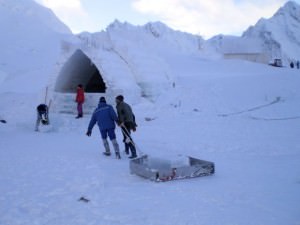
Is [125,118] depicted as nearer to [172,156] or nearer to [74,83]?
[172,156]

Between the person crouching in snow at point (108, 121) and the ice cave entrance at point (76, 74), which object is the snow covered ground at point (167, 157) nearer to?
the person crouching in snow at point (108, 121)

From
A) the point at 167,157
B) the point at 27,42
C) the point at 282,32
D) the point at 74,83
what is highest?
the point at 282,32

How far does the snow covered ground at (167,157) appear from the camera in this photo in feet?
15.1

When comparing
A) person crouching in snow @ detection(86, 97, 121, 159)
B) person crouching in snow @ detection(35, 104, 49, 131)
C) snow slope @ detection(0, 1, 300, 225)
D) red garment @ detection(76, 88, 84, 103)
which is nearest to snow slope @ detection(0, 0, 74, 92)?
red garment @ detection(76, 88, 84, 103)

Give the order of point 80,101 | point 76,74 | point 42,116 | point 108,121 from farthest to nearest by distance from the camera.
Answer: point 76,74, point 80,101, point 42,116, point 108,121

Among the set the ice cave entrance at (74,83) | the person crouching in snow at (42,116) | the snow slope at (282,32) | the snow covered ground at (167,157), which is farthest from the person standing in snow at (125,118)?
the snow slope at (282,32)

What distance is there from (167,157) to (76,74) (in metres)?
11.2

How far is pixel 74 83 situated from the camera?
55.4ft

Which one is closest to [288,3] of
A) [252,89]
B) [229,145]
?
[252,89]

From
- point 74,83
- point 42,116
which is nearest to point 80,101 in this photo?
Result: point 42,116

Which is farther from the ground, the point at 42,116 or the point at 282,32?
the point at 282,32

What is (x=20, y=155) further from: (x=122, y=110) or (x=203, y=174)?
(x=203, y=174)

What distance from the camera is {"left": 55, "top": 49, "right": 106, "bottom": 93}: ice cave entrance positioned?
50.7 feet

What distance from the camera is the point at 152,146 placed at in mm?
9125
